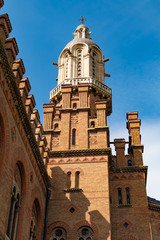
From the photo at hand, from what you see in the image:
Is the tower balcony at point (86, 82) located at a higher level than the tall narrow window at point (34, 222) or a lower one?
higher

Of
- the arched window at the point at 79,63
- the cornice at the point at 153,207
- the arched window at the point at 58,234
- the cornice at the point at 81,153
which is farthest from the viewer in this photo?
the arched window at the point at 79,63

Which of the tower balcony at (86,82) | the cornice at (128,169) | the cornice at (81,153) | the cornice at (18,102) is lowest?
the cornice at (18,102)

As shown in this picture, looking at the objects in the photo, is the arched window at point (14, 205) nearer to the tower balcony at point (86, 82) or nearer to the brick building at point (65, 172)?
the brick building at point (65, 172)

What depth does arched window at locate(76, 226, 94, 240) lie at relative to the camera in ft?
65.2

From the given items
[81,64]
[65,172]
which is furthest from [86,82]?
[65,172]

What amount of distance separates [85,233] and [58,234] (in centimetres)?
151

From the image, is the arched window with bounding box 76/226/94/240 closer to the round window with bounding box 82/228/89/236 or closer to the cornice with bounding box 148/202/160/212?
the round window with bounding box 82/228/89/236

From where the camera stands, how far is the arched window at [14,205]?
49.3 feet

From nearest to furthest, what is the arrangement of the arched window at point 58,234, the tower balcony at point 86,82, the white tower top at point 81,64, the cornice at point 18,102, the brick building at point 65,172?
the cornice at point 18,102 → the brick building at point 65,172 → the arched window at point 58,234 → the tower balcony at point 86,82 → the white tower top at point 81,64

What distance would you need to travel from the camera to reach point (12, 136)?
15.3 meters

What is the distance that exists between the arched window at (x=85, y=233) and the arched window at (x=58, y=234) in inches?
31.2

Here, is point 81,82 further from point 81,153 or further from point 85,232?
point 85,232

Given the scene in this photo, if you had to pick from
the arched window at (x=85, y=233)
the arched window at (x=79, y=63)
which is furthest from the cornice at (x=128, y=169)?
the arched window at (x=79, y=63)

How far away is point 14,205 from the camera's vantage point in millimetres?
15656
